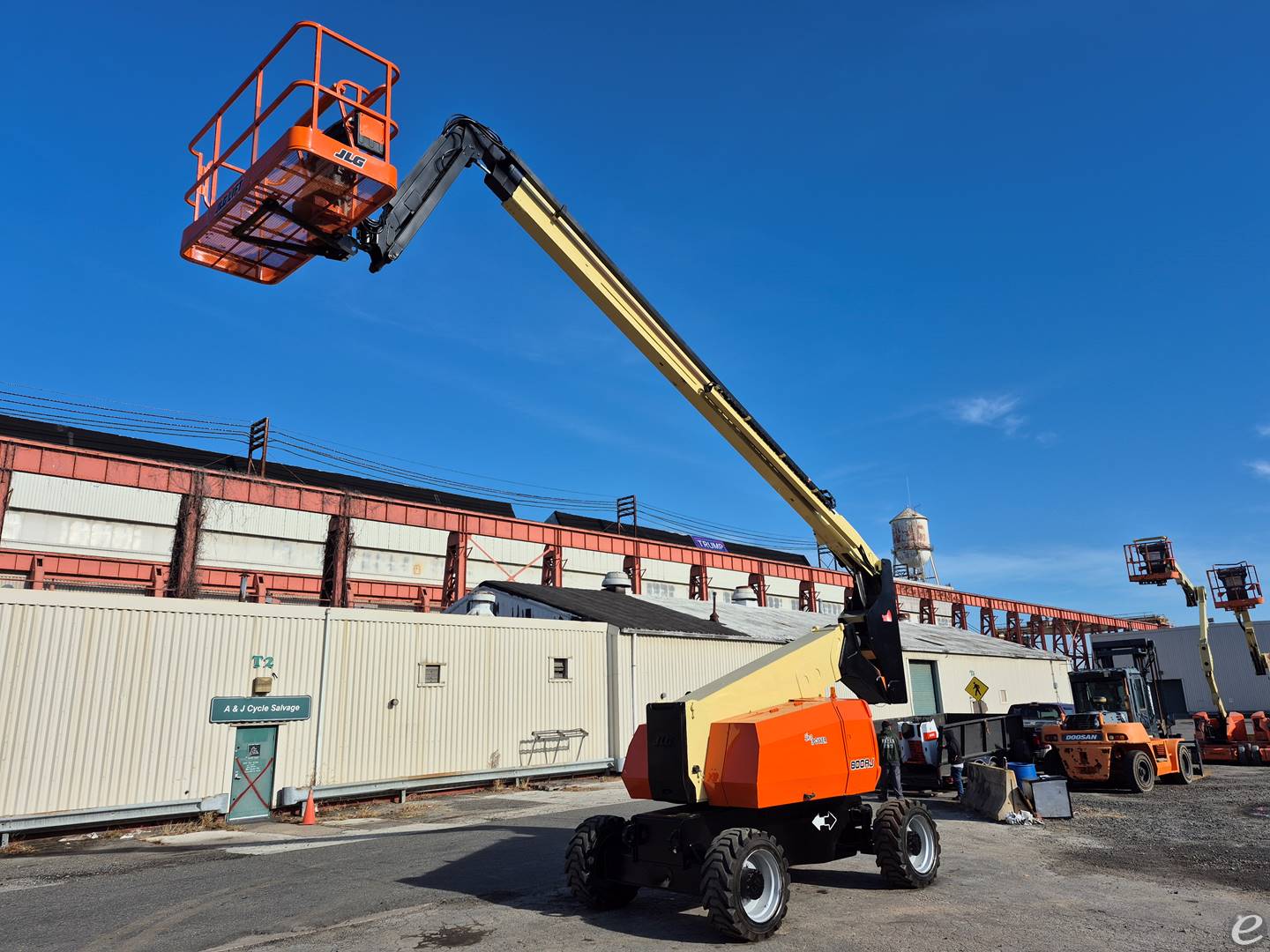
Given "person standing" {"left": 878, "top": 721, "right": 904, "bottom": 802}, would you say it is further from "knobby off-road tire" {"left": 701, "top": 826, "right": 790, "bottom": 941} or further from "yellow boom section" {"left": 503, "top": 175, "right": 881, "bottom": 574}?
"knobby off-road tire" {"left": 701, "top": 826, "right": 790, "bottom": 941}

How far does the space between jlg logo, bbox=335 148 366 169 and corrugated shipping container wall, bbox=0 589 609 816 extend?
37.5ft

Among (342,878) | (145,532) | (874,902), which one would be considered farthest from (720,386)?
(145,532)

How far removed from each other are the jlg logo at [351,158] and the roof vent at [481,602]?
759 inches

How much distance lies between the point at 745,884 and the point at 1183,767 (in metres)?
16.9

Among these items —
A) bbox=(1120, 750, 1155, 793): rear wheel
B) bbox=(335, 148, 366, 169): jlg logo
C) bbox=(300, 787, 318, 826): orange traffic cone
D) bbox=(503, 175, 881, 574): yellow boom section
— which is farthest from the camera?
bbox=(1120, 750, 1155, 793): rear wheel

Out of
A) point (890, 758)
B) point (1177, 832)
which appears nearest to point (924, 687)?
point (890, 758)

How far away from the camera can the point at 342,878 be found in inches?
410

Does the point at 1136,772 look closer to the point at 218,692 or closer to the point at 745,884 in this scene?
the point at 745,884

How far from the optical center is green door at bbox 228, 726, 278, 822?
53.3 ft

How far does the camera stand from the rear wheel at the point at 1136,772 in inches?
694

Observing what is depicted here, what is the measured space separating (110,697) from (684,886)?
491 inches

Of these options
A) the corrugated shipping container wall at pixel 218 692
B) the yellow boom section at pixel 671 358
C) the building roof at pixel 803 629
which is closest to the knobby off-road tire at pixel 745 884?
the yellow boom section at pixel 671 358

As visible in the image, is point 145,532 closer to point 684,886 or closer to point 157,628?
point 157,628

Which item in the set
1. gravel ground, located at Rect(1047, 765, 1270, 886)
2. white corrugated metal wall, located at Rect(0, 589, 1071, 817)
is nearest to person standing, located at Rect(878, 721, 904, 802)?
gravel ground, located at Rect(1047, 765, 1270, 886)
